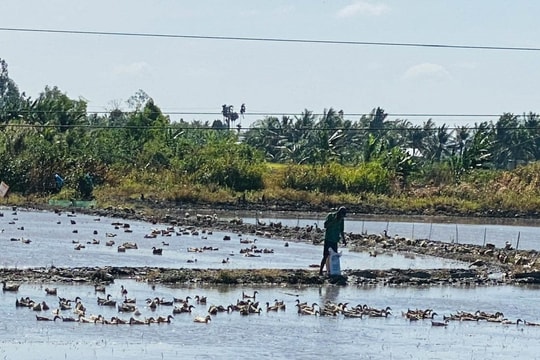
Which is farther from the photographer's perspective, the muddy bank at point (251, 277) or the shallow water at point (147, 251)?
the shallow water at point (147, 251)

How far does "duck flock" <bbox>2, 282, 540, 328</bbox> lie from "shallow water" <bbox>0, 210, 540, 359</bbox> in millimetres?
113

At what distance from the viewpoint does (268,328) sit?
2120 centimetres

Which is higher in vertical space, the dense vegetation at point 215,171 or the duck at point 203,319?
the dense vegetation at point 215,171

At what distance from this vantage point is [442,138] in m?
102

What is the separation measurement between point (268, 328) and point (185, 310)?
185 centimetres

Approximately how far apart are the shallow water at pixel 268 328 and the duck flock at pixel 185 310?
113mm

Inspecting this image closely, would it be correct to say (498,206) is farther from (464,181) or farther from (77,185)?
(77,185)

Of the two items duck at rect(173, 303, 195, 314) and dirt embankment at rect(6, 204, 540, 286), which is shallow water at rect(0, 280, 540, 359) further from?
dirt embankment at rect(6, 204, 540, 286)

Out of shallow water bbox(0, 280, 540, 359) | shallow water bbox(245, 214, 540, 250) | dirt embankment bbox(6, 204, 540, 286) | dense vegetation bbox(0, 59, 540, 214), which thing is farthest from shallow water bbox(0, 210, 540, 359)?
dense vegetation bbox(0, 59, 540, 214)

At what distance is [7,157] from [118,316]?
42.3 m

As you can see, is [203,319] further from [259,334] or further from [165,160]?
[165,160]

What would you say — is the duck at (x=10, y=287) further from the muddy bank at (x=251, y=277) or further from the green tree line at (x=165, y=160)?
the green tree line at (x=165, y=160)

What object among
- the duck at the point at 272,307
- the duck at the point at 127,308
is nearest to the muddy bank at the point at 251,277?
A: the duck at the point at 272,307

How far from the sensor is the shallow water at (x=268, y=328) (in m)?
18.7
